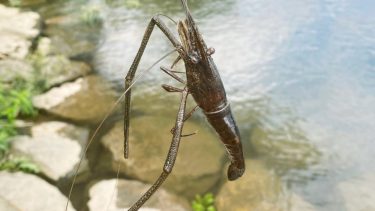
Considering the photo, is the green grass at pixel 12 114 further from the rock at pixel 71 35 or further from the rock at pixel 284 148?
the rock at pixel 284 148

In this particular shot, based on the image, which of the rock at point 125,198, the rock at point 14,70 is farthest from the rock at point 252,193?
the rock at point 14,70

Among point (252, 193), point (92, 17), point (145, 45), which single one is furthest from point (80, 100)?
point (145, 45)

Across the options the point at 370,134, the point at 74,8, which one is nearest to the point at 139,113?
the point at 370,134

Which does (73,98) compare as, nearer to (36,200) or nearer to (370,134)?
(36,200)

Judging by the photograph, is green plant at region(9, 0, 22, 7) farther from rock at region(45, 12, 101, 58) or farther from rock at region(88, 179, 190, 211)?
rock at region(88, 179, 190, 211)

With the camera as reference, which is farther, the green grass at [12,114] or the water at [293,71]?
the water at [293,71]
